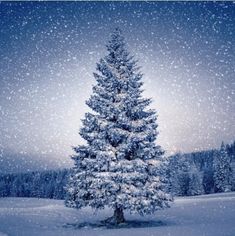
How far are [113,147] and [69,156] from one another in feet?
11.4

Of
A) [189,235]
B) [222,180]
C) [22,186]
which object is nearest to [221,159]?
[222,180]

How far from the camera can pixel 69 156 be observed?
2258 cm

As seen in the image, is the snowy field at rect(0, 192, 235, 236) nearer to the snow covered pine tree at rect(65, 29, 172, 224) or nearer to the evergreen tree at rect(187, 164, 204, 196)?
the snow covered pine tree at rect(65, 29, 172, 224)

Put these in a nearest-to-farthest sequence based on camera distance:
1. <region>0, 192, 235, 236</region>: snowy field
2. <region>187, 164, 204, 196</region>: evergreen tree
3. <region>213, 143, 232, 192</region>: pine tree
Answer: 1. <region>0, 192, 235, 236</region>: snowy field
2. <region>213, 143, 232, 192</region>: pine tree
3. <region>187, 164, 204, 196</region>: evergreen tree

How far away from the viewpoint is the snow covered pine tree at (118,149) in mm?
20203

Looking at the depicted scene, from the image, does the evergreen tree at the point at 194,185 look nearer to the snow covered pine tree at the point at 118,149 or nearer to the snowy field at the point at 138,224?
the snowy field at the point at 138,224

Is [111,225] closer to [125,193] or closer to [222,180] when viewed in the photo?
[125,193]

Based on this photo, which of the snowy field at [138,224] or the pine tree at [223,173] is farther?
the pine tree at [223,173]

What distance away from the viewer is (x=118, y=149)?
834 inches

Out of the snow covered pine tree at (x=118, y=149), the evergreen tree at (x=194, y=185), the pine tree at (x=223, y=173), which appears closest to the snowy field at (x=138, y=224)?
the snow covered pine tree at (x=118, y=149)

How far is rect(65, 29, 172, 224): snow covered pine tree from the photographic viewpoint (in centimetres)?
2020

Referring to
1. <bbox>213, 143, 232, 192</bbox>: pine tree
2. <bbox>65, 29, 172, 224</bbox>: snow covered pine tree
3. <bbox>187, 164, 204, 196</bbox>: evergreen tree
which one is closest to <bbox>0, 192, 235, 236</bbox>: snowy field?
<bbox>65, 29, 172, 224</bbox>: snow covered pine tree

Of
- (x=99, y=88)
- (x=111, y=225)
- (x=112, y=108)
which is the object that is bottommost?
(x=111, y=225)

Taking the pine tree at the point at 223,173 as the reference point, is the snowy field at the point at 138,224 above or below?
below
